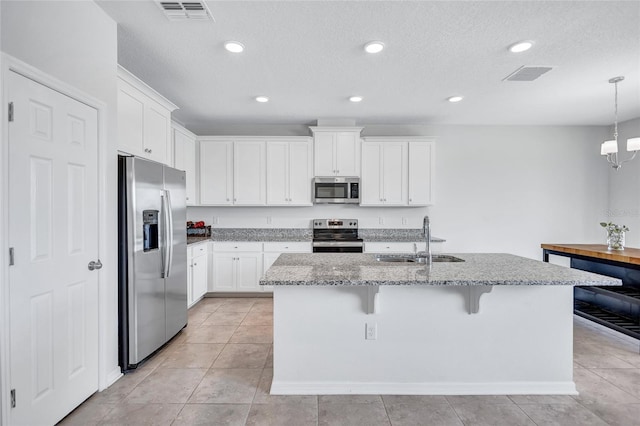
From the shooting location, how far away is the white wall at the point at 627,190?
465cm

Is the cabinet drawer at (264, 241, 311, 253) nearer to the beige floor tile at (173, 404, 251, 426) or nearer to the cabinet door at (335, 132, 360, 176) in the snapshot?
the cabinet door at (335, 132, 360, 176)

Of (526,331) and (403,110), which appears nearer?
(526,331)

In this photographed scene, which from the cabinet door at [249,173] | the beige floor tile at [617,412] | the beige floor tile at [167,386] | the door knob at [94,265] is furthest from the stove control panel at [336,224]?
the beige floor tile at [617,412]

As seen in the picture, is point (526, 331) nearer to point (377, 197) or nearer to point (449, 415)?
point (449, 415)

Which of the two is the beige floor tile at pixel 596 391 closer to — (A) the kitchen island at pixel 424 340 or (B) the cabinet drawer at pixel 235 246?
(A) the kitchen island at pixel 424 340

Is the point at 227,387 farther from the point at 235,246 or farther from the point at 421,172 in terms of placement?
the point at 421,172

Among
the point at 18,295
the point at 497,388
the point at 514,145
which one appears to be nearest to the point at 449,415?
the point at 497,388

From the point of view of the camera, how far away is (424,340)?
2230mm

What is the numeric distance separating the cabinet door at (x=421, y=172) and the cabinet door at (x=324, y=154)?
3.84 feet

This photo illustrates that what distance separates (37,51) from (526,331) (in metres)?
3.46

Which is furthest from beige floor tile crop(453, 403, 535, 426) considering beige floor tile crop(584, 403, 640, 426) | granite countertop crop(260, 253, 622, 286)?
granite countertop crop(260, 253, 622, 286)

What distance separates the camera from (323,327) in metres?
2.22

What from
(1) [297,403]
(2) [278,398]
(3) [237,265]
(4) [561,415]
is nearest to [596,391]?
(4) [561,415]

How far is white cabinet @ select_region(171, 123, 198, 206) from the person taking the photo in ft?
13.9
